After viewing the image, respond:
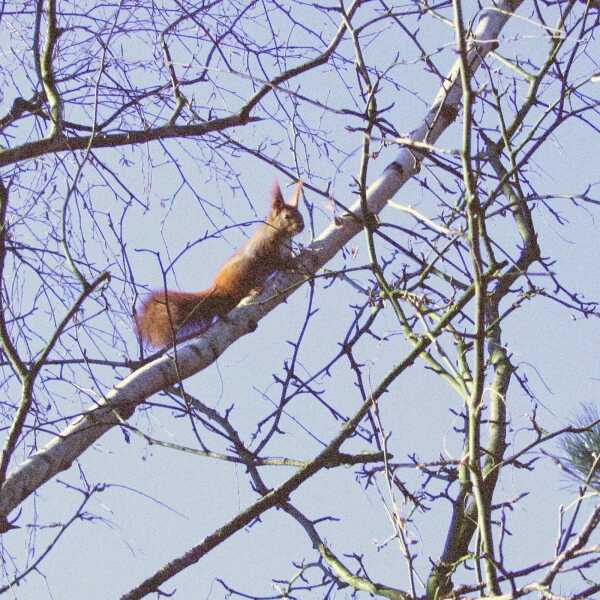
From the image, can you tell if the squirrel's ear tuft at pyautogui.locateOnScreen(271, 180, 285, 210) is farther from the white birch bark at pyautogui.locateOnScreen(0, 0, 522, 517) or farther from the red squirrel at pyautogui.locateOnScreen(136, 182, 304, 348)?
the white birch bark at pyautogui.locateOnScreen(0, 0, 522, 517)

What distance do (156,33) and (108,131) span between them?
0.29 metres

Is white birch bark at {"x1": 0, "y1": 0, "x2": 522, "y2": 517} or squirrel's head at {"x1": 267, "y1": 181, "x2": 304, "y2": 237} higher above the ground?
squirrel's head at {"x1": 267, "y1": 181, "x2": 304, "y2": 237}

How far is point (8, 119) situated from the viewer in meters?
3.16

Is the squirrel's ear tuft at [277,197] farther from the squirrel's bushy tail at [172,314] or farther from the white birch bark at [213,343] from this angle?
the white birch bark at [213,343]

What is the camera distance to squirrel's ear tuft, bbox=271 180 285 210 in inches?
203

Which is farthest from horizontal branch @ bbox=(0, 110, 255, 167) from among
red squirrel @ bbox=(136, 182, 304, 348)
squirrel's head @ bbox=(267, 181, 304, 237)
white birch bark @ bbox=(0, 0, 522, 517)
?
squirrel's head @ bbox=(267, 181, 304, 237)

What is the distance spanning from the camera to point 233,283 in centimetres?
466

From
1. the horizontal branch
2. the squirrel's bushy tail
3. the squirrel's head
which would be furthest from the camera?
the squirrel's head

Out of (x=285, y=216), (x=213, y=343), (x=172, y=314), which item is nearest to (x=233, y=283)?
(x=172, y=314)

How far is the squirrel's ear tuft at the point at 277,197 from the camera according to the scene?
5152 mm

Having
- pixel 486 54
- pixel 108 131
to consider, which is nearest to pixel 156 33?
pixel 108 131

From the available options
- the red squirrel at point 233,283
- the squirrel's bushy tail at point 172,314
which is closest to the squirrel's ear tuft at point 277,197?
the red squirrel at point 233,283

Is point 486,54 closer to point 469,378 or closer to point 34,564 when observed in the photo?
point 469,378

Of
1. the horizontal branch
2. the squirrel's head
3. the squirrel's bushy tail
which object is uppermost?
the squirrel's head
